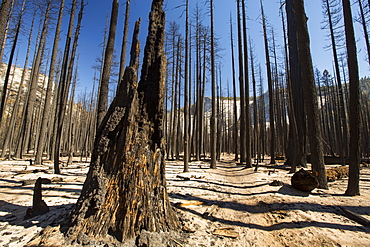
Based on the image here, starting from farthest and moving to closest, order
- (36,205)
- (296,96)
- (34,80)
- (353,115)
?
(34,80), (296,96), (353,115), (36,205)

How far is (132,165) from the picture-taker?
290 cm

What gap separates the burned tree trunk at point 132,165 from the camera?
8.57 feet

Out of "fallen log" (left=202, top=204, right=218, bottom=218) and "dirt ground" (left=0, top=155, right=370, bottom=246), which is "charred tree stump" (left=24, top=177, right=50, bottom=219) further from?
"fallen log" (left=202, top=204, right=218, bottom=218)

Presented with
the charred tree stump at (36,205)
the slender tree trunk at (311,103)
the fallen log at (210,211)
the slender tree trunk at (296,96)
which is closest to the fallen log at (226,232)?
the fallen log at (210,211)

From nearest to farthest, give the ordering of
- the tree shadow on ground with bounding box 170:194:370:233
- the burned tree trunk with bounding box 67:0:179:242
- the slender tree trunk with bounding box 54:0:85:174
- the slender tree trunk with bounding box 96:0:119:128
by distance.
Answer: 1. the burned tree trunk with bounding box 67:0:179:242
2. the tree shadow on ground with bounding box 170:194:370:233
3. the slender tree trunk with bounding box 96:0:119:128
4. the slender tree trunk with bounding box 54:0:85:174

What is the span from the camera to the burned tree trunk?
2.61m

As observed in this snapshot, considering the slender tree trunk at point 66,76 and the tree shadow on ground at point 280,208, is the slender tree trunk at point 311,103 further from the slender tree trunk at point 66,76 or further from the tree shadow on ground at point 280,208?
the slender tree trunk at point 66,76

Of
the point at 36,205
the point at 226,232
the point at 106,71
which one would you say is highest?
the point at 106,71

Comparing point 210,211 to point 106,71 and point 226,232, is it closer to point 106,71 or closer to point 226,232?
point 226,232

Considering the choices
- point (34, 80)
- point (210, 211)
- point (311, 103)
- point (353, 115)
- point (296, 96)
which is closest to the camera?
point (210, 211)

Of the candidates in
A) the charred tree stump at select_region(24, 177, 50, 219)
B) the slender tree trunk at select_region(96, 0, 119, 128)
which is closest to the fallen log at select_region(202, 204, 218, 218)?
the charred tree stump at select_region(24, 177, 50, 219)

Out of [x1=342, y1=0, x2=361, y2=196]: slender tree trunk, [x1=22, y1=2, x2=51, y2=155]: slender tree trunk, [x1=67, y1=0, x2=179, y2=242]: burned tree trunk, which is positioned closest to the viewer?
[x1=67, y1=0, x2=179, y2=242]: burned tree trunk

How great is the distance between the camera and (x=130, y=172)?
287 centimetres

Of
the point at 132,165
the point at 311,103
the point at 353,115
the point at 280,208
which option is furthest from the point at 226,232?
the point at 311,103
